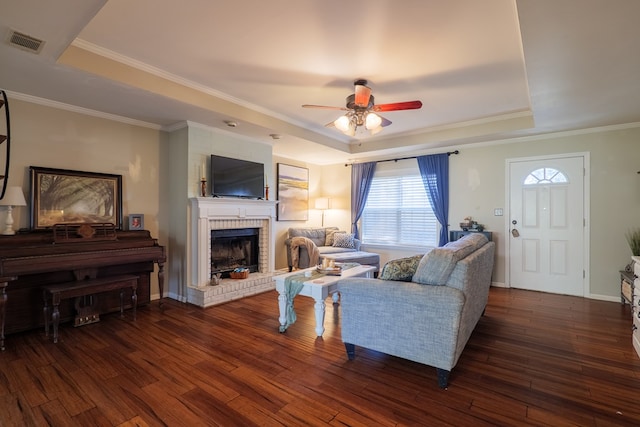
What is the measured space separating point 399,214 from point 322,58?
3.87 meters

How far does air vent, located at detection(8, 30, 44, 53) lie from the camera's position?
2188mm

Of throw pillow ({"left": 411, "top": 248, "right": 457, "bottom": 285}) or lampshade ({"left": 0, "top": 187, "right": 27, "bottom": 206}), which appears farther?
lampshade ({"left": 0, "top": 187, "right": 27, "bottom": 206})

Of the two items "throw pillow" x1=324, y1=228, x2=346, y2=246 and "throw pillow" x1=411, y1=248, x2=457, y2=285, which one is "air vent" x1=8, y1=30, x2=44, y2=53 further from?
"throw pillow" x1=324, y1=228, x2=346, y2=246

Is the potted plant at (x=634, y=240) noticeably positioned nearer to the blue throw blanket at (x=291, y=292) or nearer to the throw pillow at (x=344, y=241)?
the throw pillow at (x=344, y=241)

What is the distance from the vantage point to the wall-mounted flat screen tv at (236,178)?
171 inches

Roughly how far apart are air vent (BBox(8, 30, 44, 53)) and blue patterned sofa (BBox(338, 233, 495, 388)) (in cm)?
289

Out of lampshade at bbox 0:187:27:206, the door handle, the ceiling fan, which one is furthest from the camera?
the door handle

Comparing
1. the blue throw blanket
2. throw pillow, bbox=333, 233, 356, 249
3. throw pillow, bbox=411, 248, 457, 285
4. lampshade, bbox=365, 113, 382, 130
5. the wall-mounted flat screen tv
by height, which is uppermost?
lampshade, bbox=365, 113, 382, 130

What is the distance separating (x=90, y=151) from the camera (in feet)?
12.1

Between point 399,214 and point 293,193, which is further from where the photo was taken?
point 293,193

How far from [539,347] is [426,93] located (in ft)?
9.31

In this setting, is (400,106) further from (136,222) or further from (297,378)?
(136,222)

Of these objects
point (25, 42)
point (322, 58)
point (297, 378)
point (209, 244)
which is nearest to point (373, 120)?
point (322, 58)

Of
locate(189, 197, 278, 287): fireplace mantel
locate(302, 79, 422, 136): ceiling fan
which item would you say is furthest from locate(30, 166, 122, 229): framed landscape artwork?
locate(302, 79, 422, 136): ceiling fan
